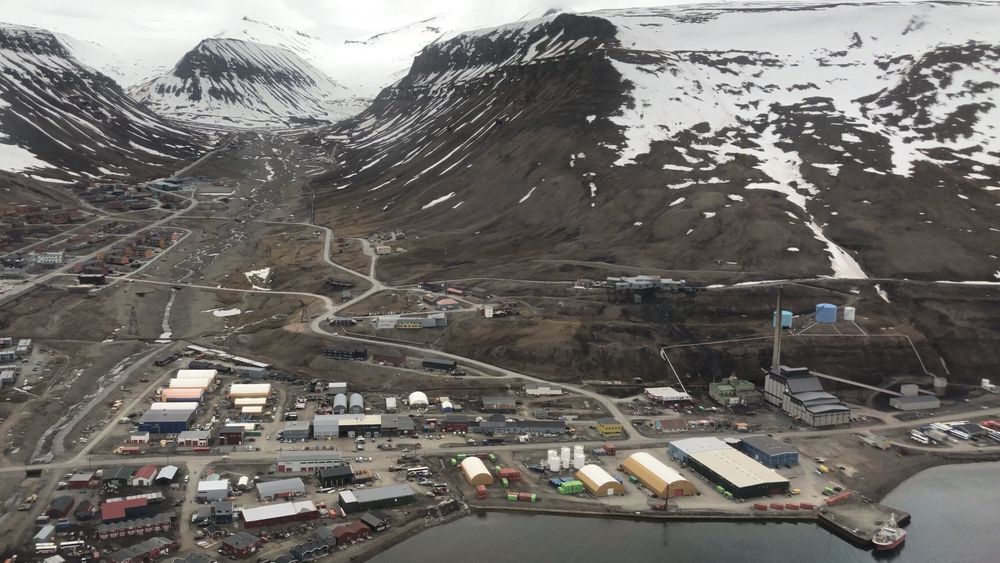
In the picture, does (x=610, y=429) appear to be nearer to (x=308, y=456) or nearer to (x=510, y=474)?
(x=510, y=474)

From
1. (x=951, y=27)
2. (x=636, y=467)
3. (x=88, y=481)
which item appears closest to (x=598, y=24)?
(x=951, y=27)

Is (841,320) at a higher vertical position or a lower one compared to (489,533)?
higher

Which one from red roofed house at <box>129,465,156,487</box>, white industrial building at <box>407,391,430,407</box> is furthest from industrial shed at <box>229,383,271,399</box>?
red roofed house at <box>129,465,156,487</box>

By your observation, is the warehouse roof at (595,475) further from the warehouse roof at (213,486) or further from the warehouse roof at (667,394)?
the warehouse roof at (213,486)

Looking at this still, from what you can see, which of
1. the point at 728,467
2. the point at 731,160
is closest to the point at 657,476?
the point at 728,467

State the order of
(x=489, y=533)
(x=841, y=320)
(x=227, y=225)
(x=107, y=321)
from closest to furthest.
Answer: (x=489, y=533) → (x=841, y=320) → (x=107, y=321) → (x=227, y=225)

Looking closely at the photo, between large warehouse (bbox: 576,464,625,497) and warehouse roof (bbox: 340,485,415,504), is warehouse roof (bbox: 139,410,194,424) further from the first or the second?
large warehouse (bbox: 576,464,625,497)

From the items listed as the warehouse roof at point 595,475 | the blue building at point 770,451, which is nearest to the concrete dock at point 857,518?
the blue building at point 770,451

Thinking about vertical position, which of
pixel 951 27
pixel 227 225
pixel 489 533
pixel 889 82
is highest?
pixel 951 27

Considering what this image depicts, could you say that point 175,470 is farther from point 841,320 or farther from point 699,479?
point 841,320
